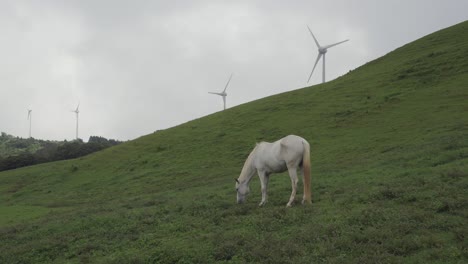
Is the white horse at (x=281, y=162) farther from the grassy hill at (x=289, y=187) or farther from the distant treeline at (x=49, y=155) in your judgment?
the distant treeline at (x=49, y=155)

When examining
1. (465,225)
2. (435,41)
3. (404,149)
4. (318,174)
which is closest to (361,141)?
(404,149)

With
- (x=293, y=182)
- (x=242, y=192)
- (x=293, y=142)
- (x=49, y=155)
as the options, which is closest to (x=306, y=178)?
(x=293, y=182)

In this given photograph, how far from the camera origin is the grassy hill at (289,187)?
30.5 ft

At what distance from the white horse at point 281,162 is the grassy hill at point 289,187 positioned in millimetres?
676


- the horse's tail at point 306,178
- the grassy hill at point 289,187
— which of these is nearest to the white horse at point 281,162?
the horse's tail at point 306,178

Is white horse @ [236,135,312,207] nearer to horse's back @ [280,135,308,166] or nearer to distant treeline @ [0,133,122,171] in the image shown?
horse's back @ [280,135,308,166]

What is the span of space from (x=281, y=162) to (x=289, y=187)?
11.2ft

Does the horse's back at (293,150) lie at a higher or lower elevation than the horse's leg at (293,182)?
higher

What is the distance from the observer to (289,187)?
55.9 feet

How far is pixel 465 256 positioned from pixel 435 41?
4021 cm

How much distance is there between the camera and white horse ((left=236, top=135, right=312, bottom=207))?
13047mm

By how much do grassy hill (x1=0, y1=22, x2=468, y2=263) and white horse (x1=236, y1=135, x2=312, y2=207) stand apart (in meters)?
0.68

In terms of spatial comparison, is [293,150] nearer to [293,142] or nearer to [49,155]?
[293,142]

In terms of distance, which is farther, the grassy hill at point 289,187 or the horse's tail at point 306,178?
the horse's tail at point 306,178
